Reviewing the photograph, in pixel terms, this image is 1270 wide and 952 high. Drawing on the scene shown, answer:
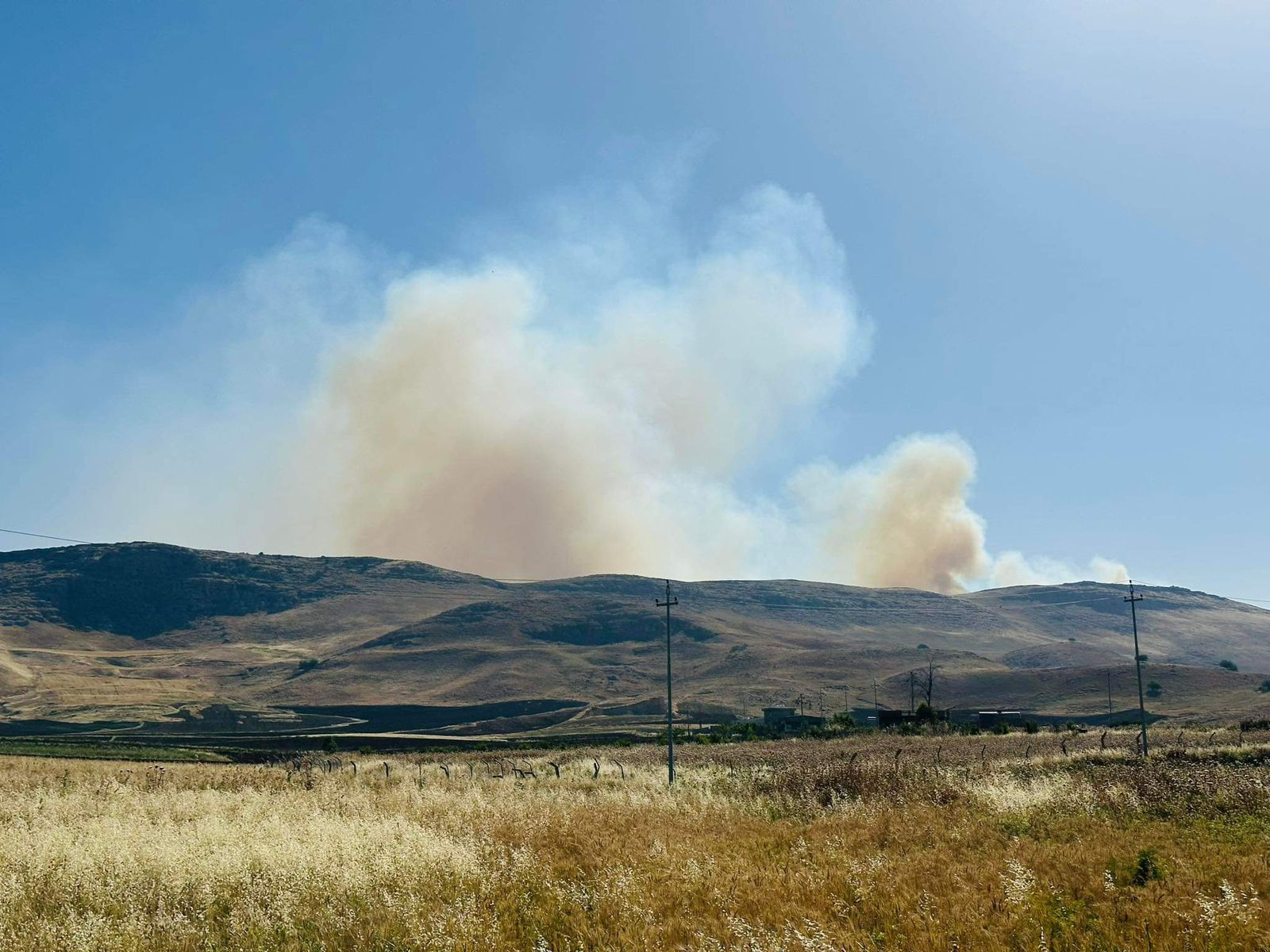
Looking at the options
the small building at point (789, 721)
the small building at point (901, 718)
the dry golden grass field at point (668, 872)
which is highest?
the dry golden grass field at point (668, 872)

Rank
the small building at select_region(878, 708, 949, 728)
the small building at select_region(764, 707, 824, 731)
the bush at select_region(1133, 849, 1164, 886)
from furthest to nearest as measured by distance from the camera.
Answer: the small building at select_region(764, 707, 824, 731) < the small building at select_region(878, 708, 949, 728) < the bush at select_region(1133, 849, 1164, 886)

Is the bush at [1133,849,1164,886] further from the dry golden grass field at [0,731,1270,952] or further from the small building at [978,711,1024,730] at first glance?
the small building at [978,711,1024,730]

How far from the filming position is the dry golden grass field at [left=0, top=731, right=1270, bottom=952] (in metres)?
9.23

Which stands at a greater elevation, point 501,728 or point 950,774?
point 950,774

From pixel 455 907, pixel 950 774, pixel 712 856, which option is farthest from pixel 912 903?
pixel 950 774

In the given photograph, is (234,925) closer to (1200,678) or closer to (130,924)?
(130,924)

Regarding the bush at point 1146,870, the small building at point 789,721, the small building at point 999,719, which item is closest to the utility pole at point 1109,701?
the small building at point 999,719

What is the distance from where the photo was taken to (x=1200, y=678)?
155625 millimetres

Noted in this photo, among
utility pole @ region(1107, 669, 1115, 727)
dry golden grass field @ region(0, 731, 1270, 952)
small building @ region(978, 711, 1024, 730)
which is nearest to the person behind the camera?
dry golden grass field @ region(0, 731, 1270, 952)

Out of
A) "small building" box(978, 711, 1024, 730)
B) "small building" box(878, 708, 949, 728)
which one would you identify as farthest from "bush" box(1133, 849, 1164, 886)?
"small building" box(878, 708, 949, 728)

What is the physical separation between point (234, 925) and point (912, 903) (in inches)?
290

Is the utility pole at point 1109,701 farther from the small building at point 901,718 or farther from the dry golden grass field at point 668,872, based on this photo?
the dry golden grass field at point 668,872

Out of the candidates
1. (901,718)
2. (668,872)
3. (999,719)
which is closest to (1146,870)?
(668,872)

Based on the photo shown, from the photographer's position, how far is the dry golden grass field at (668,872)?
30.3ft
